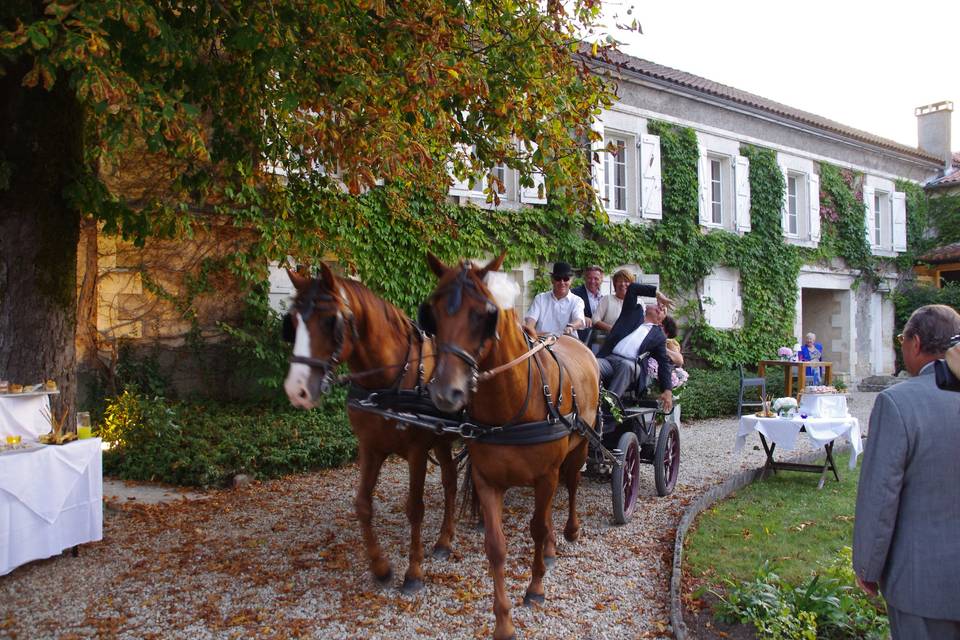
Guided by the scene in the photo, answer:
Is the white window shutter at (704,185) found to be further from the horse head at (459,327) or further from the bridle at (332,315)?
the horse head at (459,327)

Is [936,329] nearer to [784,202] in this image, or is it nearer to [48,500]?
[48,500]

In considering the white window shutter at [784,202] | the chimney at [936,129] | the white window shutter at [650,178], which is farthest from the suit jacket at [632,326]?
the chimney at [936,129]

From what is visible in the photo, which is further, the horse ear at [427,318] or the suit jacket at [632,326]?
the suit jacket at [632,326]

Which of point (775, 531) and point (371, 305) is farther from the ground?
point (371, 305)

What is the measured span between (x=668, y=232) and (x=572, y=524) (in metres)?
10.3

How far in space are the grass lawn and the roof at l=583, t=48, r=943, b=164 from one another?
25.7 ft

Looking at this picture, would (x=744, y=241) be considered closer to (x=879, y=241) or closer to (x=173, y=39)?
(x=879, y=241)

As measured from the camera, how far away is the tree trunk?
5.18 metres

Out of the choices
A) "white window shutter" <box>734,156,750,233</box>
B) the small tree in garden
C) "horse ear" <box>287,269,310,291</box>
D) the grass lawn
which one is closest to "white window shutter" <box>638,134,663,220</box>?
"white window shutter" <box>734,156,750,233</box>

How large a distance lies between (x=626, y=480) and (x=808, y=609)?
8.02 ft

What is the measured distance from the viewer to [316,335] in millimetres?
3588

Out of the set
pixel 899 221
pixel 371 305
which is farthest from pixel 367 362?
pixel 899 221

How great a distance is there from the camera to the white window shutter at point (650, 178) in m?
13.9

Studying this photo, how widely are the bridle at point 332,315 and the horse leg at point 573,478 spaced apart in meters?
1.88
